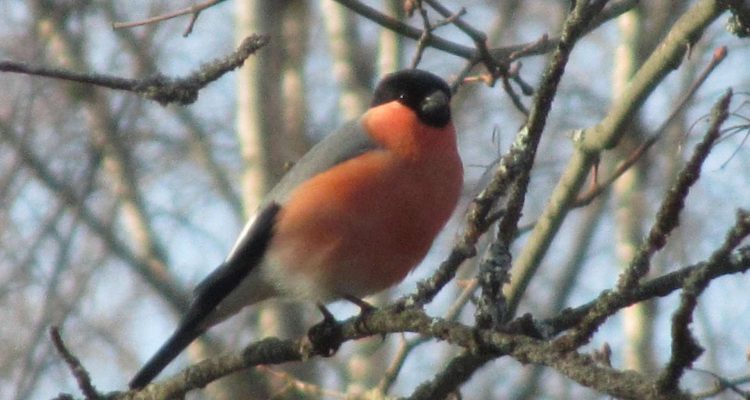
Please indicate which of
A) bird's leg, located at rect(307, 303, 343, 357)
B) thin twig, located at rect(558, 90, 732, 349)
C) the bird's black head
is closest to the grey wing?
the bird's black head

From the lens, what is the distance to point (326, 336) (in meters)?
3.63

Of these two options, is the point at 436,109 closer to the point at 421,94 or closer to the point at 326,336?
the point at 421,94

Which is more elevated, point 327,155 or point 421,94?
point 421,94

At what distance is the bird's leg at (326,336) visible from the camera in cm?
357

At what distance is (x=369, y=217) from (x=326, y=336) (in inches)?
21.1

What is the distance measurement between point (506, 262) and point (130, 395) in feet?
4.37

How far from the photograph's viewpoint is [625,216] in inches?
331

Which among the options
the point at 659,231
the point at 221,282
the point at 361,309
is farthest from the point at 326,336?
the point at 659,231

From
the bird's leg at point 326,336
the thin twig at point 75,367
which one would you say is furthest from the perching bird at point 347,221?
the thin twig at point 75,367

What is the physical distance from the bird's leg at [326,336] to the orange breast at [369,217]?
415mm

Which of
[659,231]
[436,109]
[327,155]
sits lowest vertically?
[659,231]

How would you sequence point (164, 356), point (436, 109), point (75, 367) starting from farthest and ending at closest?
point (436, 109)
point (164, 356)
point (75, 367)

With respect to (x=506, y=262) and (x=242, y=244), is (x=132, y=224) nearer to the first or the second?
(x=242, y=244)

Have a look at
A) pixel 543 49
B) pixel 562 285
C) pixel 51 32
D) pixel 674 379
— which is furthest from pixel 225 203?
pixel 674 379
